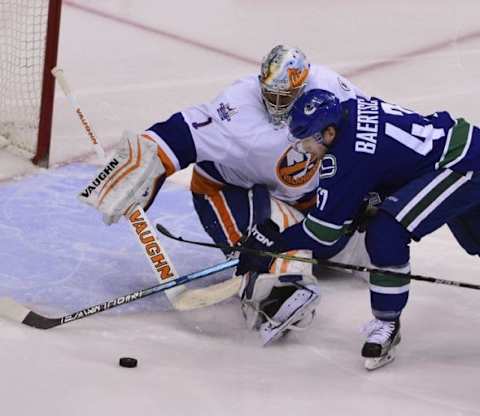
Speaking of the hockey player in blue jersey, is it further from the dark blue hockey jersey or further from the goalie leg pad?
the goalie leg pad

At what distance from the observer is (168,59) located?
5781 millimetres

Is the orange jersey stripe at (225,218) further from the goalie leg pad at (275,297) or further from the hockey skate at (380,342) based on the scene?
the hockey skate at (380,342)

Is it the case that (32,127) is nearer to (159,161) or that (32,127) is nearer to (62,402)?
(159,161)

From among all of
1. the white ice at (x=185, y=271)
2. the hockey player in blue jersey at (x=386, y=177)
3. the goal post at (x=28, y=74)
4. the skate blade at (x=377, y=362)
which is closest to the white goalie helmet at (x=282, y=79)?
the hockey player in blue jersey at (x=386, y=177)

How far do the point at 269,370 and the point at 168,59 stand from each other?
2.61m

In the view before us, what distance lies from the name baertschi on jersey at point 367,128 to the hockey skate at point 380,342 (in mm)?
460

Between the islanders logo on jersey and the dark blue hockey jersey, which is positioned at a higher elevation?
the dark blue hockey jersey

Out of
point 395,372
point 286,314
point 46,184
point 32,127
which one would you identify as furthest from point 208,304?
point 32,127

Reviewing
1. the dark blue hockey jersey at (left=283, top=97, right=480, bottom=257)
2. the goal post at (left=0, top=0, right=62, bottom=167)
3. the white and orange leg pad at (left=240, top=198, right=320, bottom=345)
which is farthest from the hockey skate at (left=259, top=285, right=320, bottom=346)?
the goal post at (left=0, top=0, right=62, bottom=167)

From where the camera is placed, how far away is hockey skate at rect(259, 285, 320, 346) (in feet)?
11.6

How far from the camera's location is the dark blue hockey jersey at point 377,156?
321 cm

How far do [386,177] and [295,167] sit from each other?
486mm

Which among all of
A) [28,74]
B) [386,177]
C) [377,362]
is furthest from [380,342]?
[28,74]

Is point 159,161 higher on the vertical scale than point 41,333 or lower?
higher
